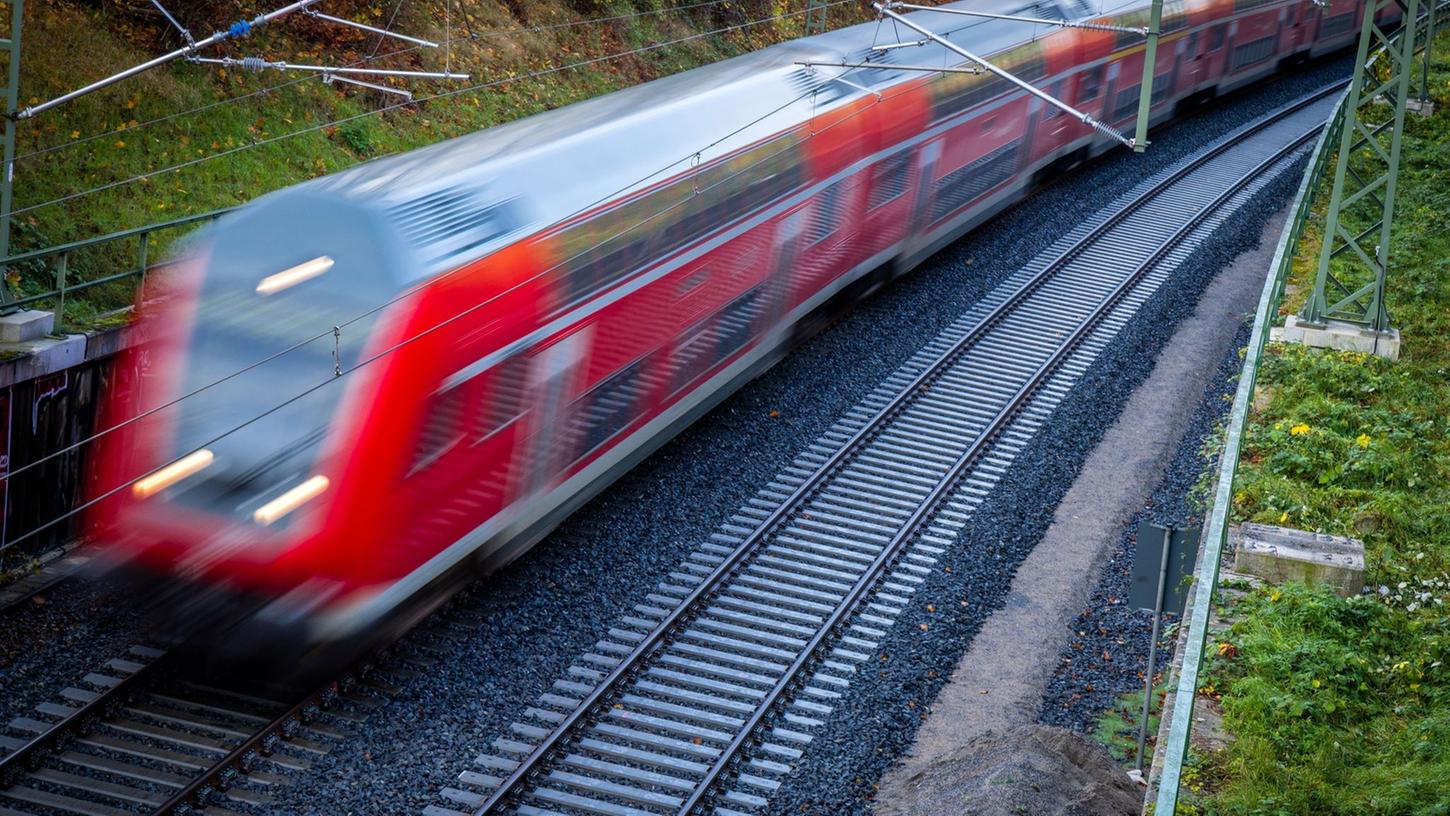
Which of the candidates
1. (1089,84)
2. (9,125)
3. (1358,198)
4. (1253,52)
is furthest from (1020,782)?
(1253,52)

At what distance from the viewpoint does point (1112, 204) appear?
25688 mm

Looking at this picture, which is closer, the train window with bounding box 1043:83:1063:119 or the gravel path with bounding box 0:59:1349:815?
the gravel path with bounding box 0:59:1349:815

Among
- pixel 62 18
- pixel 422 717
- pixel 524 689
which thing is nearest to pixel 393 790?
pixel 422 717

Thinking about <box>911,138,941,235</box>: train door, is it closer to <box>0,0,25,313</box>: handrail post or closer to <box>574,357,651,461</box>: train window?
<box>574,357,651,461</box>: train window

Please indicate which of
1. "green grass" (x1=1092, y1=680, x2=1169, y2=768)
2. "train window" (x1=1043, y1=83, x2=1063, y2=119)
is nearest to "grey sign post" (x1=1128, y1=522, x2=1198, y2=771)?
"green grass" (x1=1092, y1=680, x2=1169, y2=768)

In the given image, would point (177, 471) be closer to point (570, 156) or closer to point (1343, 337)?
point (570, 156)

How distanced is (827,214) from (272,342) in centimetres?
829

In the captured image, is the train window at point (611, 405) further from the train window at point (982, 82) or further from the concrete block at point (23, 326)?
the train window at point (982, 82)

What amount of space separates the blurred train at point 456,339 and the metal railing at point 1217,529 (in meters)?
5.16

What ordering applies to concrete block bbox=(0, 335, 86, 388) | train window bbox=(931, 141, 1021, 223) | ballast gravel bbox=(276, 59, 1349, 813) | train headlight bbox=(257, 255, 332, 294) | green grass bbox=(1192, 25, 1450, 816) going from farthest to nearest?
train window bbox=(931, 141, 1021, 223), concrete block bbox=(0, 335, 86, 388), train headlight bbox=(257, 255, 332, 294), ballast gravel bbox=(276, 59, 1349, 813), green grass bbox=(1192, 25, 1450, 816)

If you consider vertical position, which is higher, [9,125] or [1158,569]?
[9,125]

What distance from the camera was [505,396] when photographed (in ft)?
36.4

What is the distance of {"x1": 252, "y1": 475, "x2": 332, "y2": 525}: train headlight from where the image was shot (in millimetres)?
9594

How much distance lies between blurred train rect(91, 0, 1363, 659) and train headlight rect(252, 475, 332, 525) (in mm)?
14
